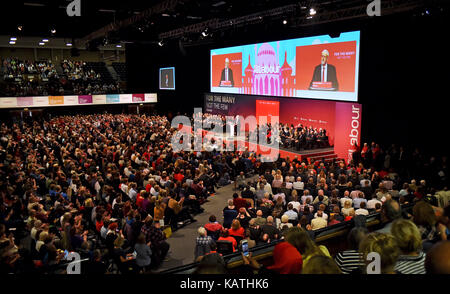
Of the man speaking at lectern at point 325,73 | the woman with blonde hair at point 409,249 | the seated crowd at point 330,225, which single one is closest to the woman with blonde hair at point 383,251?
the seated crowd at point 330,225

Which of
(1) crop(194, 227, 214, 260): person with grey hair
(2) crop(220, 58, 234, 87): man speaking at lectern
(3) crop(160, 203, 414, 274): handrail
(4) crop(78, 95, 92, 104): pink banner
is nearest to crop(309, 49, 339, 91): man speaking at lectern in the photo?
(2) crop(220, 58, 234, 87): man speaking at lectern

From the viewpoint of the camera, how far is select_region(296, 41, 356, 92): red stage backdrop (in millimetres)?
12531

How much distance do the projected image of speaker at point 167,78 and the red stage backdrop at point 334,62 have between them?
44.4 ft

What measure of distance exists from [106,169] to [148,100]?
1879 cm

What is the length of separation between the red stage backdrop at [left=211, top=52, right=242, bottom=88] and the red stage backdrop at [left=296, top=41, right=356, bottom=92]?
14.5 feet

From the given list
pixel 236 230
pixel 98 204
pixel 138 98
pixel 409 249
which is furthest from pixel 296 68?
pixel 138 98

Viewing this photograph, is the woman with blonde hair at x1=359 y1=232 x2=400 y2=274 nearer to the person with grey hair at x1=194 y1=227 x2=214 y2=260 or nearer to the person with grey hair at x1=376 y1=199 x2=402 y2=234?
the person with grey hair at x1=376 y1=199 x2=402 y2=234

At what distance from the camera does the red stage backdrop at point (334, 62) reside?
41.1 ft

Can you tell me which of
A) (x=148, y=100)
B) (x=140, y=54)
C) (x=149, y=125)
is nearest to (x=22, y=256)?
(x=149, y=125)

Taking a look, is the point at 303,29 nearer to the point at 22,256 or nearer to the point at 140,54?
the point at 22,256

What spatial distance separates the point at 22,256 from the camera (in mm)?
4891

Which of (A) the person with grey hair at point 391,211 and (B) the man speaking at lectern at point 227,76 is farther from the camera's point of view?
(B) the man speaking at lectern at point 227,76

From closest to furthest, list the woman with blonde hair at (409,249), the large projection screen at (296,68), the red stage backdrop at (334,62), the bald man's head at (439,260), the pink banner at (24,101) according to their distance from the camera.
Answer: the bald man's head at (439,260) → the woman with blonde hair at (409,249) → the red stage backdrop at (334,62) → the large projection screen at (296,68) → the pink banner at (24,101)

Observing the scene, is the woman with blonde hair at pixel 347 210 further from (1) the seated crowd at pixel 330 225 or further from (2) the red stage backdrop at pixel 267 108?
Result: (2) the red stage backdrop at pixel 267 108
